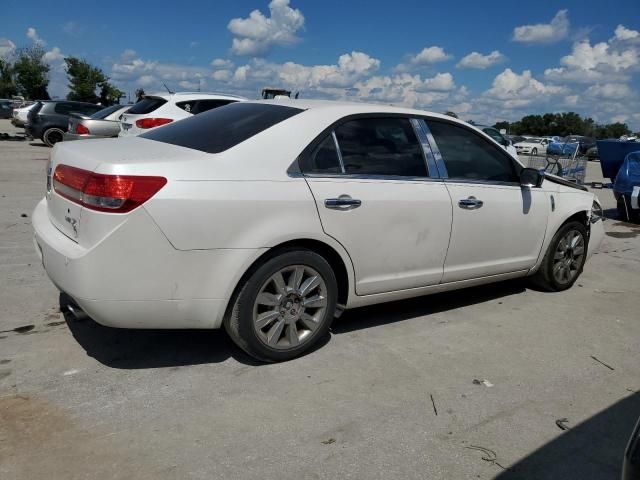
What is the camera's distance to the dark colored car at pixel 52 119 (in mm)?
18547

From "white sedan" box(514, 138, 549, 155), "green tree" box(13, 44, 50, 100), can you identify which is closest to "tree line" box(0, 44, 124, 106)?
"green tree" box(13, 44, 50, 100)

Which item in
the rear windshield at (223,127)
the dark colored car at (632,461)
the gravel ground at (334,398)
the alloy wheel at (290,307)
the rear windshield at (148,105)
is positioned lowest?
the gravel ground at (334,398)

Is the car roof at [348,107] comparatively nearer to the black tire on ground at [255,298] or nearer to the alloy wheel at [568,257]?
the black tire on ground at [255,298]

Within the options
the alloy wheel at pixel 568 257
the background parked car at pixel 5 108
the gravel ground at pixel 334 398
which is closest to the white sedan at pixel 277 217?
the gravel ground at pixel 334 398

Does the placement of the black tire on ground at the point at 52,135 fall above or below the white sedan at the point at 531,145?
below

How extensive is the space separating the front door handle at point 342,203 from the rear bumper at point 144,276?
1.87 ft

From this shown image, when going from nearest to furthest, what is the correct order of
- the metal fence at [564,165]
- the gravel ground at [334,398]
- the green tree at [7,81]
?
the gravel ground at [334,398]
the metal fence at [564,165]
the green tree at [7,81]

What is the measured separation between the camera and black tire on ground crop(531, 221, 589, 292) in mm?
5359

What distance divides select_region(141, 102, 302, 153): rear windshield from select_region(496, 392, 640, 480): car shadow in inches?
92.6

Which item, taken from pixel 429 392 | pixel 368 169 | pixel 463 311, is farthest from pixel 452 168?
pixel 429 392

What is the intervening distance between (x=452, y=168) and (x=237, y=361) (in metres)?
2.12

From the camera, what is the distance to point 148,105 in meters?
10.9

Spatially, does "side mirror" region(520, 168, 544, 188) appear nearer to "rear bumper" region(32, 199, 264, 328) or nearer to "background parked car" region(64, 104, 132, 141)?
"rear bumper" region(32, 199, 264, 328)

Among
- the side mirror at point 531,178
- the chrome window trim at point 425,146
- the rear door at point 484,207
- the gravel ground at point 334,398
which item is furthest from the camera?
the side mirror at point 531,178
